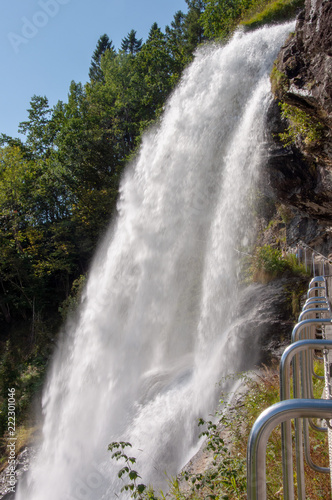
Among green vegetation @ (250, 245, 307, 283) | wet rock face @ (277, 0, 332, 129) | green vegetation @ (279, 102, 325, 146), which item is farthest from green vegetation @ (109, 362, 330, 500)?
wet rock face @ (277, 0, 332, 129)

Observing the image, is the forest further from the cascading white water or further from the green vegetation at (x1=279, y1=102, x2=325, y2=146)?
the green vegetation at (x1=279, y1=102, x2=325, y2=146)

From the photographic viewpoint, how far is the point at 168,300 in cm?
1113

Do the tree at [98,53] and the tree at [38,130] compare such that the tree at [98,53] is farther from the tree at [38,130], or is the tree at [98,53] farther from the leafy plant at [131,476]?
the leafy plant at [131,476]

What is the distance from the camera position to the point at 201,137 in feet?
41.7

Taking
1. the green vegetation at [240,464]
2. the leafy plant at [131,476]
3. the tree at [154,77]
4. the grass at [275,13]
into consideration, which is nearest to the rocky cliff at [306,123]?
the green vegetation at [240,464]

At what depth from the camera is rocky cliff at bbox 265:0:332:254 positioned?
581 cm

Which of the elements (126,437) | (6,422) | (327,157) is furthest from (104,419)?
(327,157)

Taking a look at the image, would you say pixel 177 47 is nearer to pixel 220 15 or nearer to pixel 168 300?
pixel 220 15

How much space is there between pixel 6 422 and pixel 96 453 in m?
6.96

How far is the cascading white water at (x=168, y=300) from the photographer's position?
7148 millimetres

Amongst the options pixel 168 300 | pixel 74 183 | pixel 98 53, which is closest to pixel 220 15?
pixel 74 183

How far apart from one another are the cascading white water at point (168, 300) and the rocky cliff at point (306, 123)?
886mm

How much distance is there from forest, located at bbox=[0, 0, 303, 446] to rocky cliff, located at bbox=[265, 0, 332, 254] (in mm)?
12299

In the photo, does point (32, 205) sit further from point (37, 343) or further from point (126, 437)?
point (126, 437)
